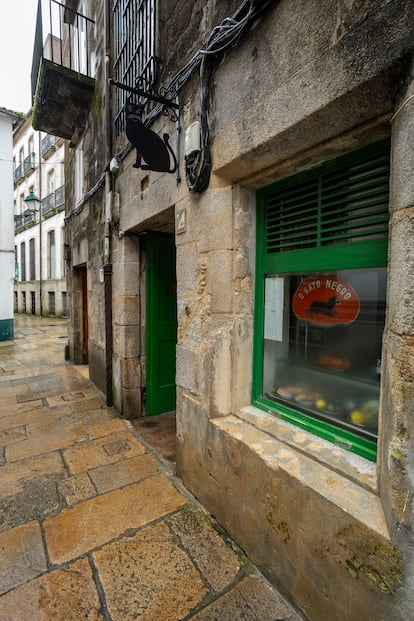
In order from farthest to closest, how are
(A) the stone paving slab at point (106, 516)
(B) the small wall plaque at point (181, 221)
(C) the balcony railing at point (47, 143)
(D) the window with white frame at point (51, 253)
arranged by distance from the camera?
(D) the window with white frame at point (51, 253) < (C) the balcony railing at point (47, 143) < (B) the small wall plaque at point (181, 221) < (A) the stone paving slab at point (106, 516)

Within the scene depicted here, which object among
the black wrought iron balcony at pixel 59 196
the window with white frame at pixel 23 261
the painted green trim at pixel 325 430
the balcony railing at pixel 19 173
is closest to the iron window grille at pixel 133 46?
the painted green trim at pixel 325 430

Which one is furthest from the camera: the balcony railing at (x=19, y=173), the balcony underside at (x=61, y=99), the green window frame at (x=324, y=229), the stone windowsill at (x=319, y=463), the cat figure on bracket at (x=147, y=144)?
the balcony railing at (x=19, y=173)

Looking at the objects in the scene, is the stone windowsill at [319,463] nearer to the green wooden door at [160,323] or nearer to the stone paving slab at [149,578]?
the stone paving slab at [149,578]

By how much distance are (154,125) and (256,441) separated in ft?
9.28

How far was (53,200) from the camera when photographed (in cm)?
1598

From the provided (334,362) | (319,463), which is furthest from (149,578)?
(334,362)

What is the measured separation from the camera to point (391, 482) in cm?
115

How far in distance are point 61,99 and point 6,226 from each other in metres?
6.67

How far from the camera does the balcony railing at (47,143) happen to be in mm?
15363

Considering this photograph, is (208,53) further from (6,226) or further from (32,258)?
(32,258)

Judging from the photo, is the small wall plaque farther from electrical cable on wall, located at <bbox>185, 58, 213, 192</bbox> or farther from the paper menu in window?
the paper menu in window

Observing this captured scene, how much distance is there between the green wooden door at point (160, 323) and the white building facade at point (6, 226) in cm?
794

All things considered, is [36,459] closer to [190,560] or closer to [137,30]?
[190,560]

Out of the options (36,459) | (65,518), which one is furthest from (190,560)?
(36,459)
